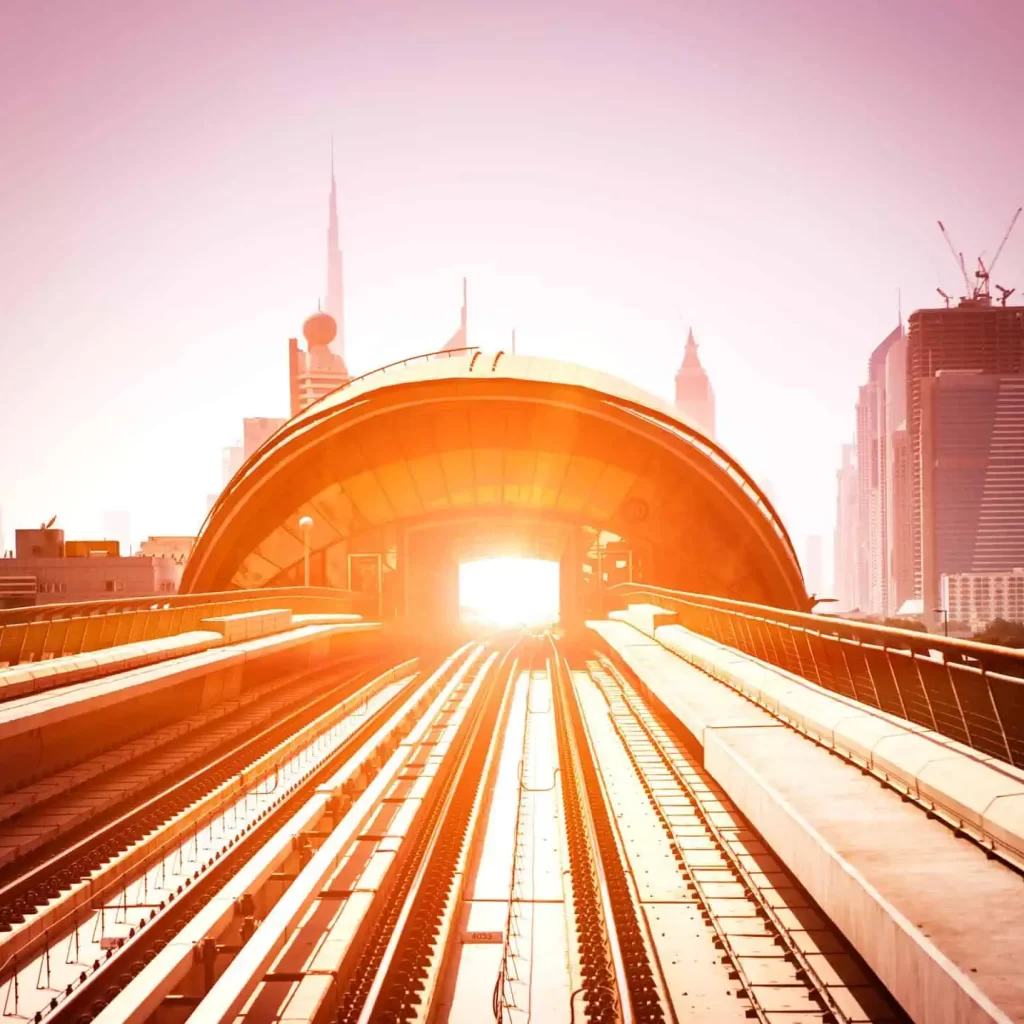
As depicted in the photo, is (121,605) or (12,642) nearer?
(12,642)

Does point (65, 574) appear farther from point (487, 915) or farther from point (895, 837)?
point (895, 837)

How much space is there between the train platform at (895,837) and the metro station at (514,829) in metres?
0.03

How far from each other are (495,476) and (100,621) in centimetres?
3499

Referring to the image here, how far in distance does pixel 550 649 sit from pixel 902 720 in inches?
1372

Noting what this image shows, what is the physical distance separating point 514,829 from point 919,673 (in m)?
6.68

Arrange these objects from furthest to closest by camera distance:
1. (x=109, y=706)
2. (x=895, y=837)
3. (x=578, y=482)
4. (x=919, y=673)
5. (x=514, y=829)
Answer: (x=578, y=482), (x=109, y=706), (x=514, y=829), (x=919, y=673), (x=895, y=837)

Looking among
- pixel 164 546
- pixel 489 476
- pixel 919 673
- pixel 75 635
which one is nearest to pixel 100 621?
pixel 75 635

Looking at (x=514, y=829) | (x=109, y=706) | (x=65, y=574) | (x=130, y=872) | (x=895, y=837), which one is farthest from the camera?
(x=65, y=574)

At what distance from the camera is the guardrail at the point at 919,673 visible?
259 inches

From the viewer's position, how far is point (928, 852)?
6.06 metres

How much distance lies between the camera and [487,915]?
9.84m

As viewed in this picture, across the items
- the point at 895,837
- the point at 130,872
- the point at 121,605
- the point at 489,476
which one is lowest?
the point at 130,872

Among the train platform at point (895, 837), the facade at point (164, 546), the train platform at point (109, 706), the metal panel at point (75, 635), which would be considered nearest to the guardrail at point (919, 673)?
the train platform at point (895, 837)

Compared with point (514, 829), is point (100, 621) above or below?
above
